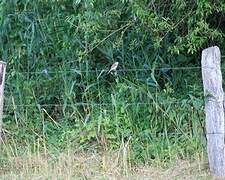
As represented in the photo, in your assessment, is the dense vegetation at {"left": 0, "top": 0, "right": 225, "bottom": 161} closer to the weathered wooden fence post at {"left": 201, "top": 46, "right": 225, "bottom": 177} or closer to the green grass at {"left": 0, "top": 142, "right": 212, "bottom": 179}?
the green grass at {"left": 0, "top": 142, "right": 212, "bottom": 179}

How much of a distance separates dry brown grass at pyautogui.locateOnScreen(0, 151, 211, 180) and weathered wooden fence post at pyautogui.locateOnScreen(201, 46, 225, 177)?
0.17 m

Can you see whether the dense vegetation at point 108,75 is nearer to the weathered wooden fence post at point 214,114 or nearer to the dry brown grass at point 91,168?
the dry brown grass at point 91,168

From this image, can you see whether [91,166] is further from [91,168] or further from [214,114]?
[214,114]

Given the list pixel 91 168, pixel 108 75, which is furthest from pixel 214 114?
pixel 108 75

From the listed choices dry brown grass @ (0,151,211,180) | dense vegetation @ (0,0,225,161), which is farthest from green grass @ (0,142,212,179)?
dense vegetation @ (0,0,225,161)

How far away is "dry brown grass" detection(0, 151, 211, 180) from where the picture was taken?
545 centimetres

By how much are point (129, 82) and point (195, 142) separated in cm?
114

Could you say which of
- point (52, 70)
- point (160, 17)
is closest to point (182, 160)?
point (160, 17)

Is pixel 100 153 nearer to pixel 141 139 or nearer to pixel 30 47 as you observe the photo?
pixel 141 139

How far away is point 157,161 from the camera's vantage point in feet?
18.6

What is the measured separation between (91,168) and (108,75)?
1.49 metres

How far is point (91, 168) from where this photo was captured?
5.64 m

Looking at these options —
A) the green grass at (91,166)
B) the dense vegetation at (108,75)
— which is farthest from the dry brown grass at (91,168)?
the dense vegetation at (108,75)

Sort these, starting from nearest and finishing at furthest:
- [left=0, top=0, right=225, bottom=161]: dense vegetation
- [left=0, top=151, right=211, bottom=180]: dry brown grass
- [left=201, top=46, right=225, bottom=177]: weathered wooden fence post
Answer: [left=201, top=46, right=225, bottom=177]: weathered wooden fence post → [left=0, top=151, right=211, bottom=180]: dry brown grass → [left=0, top=0, right=225, bottom=161]: dense vegetation
